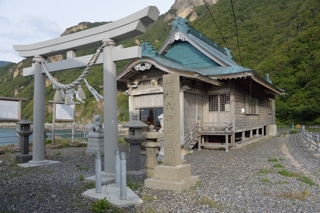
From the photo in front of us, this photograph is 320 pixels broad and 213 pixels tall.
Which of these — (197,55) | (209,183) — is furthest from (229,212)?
(197,55)

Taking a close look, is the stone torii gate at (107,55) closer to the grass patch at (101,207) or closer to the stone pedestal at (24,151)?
the stone pedestal at (24,151)

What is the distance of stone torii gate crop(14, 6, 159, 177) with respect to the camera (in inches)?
255

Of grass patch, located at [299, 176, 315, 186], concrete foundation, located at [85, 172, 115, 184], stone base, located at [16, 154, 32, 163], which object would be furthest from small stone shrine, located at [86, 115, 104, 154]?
grass patch, located at [299, 176, 315, 186]

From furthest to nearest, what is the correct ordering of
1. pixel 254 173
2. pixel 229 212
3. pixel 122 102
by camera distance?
pixel 122 102, pixel 254 173, pixel 229 212

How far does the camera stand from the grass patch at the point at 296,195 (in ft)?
16.2

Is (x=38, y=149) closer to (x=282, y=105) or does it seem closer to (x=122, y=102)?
(x=282, y=105)

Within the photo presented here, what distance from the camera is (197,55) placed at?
14.7m

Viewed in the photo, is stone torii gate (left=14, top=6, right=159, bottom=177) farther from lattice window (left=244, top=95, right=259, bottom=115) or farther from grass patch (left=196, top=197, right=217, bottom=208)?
lattice window (left=244, top=95, right=259, bottom=115)

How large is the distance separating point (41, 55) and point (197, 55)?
28.4 feet

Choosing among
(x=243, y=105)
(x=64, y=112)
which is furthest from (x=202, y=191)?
(x=64, y=112)

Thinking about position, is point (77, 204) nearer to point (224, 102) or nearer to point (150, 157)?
point (150, 157)

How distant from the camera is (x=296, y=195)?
199 inches

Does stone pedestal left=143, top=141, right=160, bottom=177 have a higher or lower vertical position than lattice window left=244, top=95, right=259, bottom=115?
lower

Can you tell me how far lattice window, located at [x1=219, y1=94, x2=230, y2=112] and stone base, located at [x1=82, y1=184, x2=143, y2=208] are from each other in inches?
346
